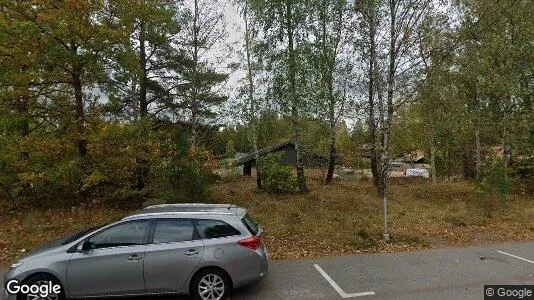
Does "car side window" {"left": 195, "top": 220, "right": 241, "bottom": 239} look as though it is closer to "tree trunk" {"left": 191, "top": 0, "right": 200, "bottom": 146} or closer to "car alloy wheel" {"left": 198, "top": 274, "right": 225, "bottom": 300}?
"car alloy wheel" {"left": 198, "top": 274, "right": 225, "bottom": 300}

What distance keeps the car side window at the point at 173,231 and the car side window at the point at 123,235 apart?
0.20 m

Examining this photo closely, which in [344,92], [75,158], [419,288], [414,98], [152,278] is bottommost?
[419,288]

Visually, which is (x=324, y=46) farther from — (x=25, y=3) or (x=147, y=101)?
(x=25, y=3)

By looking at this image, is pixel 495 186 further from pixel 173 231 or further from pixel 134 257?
pixel 134 257

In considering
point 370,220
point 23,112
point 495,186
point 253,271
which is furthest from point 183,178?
point 495,186

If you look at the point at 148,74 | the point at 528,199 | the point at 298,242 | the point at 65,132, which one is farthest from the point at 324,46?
the point at 528,199

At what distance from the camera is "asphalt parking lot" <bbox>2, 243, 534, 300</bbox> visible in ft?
20.2

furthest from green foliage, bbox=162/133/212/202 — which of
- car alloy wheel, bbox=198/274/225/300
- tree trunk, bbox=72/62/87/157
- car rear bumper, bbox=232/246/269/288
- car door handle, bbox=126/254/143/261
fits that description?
car rear bumper, bbox=232/246/269/288

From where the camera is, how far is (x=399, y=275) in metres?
7.09

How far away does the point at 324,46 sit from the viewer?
15570 mm

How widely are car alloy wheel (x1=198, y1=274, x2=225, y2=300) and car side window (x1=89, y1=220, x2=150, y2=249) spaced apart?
1228 millimetres

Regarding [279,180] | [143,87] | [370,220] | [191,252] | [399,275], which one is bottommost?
[399,275]

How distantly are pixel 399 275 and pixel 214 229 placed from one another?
4.02 m

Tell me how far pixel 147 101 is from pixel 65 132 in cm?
535
